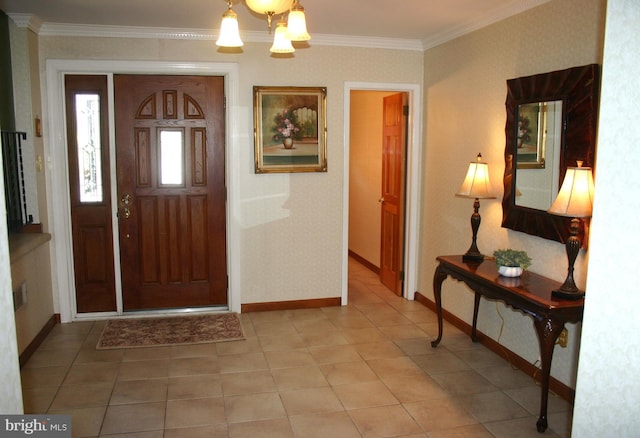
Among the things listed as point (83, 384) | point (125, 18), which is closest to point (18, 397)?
point (83, 384)

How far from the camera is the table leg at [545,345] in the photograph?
2.88 m

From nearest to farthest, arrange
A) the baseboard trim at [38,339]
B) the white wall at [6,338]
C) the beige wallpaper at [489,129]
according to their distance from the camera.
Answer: the white wall at [6,338]
the beige wallpaper at [489,129]
the baseboard trim at [38,339]

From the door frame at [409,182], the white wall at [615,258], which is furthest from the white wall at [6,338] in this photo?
the door frame at [409,182]

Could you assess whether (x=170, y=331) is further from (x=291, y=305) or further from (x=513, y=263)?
(x=513, y=263)

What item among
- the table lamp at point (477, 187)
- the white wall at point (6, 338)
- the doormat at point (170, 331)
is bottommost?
the doormat at point (170, 331)

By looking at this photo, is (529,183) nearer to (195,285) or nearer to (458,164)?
(458,164)

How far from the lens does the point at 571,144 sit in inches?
124

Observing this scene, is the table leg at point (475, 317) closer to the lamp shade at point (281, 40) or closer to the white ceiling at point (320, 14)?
the white ceiling at point (320, 14)

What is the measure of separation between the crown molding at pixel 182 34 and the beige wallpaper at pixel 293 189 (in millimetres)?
59

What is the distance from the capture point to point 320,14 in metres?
4.00

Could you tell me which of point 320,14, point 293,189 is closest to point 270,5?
point 320,14

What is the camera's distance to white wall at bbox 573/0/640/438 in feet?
5.40

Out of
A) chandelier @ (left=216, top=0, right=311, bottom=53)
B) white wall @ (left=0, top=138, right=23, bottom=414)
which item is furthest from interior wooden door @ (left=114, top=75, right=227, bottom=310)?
white wall @ (left=0, top=138, right=23, bottom=414)

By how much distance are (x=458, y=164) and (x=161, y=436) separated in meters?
3.08
